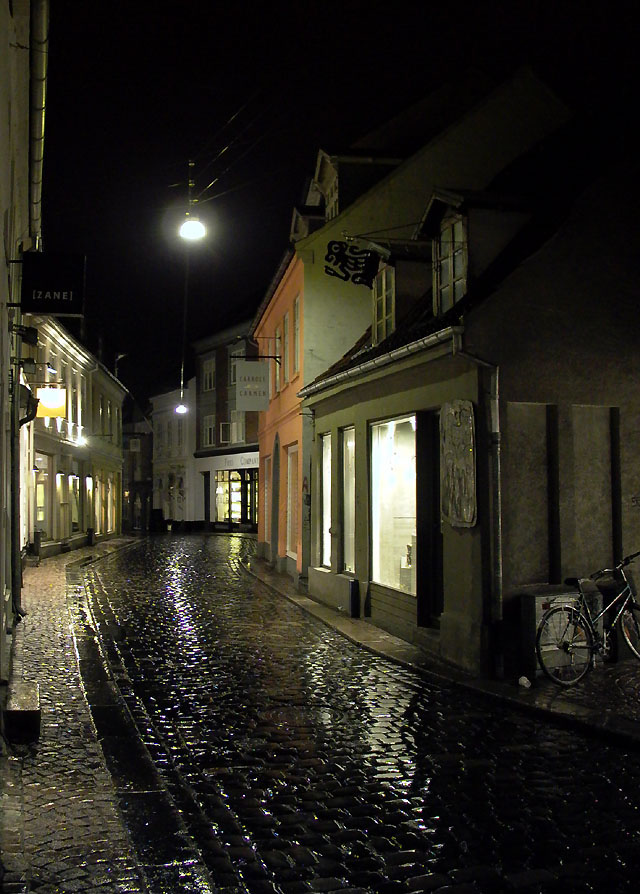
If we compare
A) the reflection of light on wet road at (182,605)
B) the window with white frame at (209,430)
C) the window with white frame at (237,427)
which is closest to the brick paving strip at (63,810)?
the reflection of light on wet road at (182,605)

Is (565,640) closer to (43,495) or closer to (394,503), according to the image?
(394,503)

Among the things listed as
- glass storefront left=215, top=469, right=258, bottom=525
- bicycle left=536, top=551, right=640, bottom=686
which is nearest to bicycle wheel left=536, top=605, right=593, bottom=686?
bicycle left=536, top=551, right=640, bottom=686

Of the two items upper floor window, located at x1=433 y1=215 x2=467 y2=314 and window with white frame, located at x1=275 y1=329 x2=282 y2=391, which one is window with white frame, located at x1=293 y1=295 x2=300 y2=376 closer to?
window with white frame, located at x1=275 y1=329 x2=282 y2=391

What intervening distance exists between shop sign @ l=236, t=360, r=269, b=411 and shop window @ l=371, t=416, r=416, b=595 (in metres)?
9.70

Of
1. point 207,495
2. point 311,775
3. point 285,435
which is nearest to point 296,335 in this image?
point 285,435

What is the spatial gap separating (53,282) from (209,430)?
4267 centimetres

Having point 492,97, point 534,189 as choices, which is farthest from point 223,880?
point 492,97

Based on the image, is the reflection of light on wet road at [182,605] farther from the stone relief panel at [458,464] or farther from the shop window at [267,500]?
the stone relief panel at [458,464]

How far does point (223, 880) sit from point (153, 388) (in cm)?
6144

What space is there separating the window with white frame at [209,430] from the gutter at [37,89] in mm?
38463

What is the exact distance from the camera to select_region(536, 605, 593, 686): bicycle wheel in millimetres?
9680

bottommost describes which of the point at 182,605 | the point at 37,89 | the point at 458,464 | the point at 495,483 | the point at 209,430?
the point at 182,605

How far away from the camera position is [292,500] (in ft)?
76.9

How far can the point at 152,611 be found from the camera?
1612 cm
